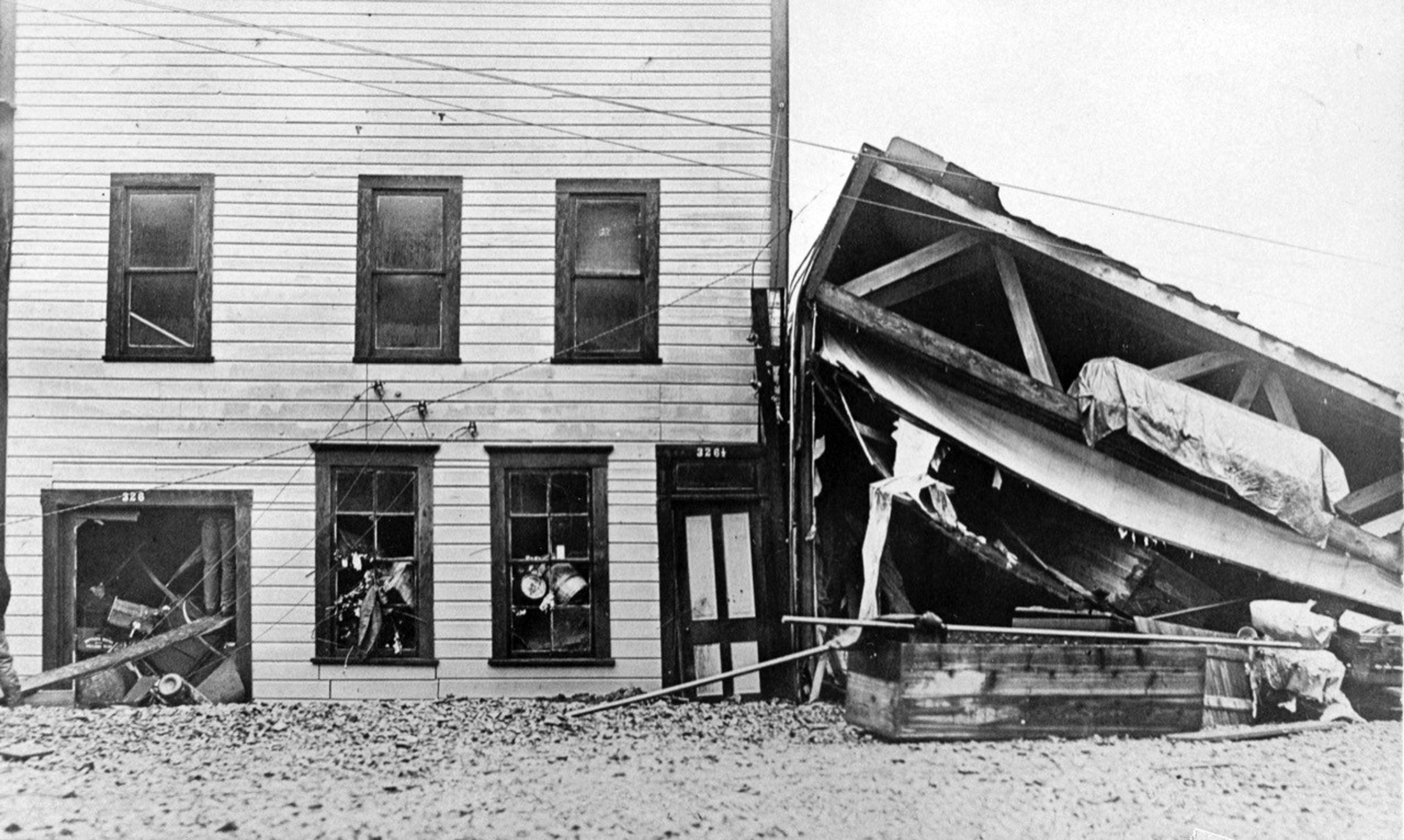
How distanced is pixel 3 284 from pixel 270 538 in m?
1.51

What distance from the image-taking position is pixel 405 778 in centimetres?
387

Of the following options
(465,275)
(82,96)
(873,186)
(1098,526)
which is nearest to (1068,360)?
(1098,526)

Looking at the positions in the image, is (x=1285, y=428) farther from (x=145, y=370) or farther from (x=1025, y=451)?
→ (x=145, y=370)

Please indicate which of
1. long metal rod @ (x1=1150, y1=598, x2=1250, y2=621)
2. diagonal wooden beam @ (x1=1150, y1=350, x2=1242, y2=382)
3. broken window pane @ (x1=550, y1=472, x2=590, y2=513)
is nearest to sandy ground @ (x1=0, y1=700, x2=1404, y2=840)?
long metal rod @ (x1=1150, y1=598, x2=1250, y2=621)

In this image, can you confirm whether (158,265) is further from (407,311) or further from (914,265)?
(914,265)

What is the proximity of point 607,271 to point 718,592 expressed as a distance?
144 centimetres

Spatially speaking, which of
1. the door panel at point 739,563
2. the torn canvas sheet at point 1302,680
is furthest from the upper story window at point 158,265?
the torn canvas sheet at point 1302,680

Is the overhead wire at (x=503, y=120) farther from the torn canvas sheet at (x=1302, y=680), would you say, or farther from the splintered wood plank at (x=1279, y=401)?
the torn canvas sheet at (x=1302, y=680)

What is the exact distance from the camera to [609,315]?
419 centimetres

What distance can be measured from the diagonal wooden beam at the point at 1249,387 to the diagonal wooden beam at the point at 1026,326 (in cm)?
69

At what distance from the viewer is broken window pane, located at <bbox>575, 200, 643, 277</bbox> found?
4188mm

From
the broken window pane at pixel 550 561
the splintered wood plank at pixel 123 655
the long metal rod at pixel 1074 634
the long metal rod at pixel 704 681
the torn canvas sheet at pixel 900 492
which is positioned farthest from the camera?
the torn canvas sheet at pixel 900 492

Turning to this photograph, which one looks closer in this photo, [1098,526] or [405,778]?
[405,778]

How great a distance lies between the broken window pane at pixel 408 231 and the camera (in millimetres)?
4156
